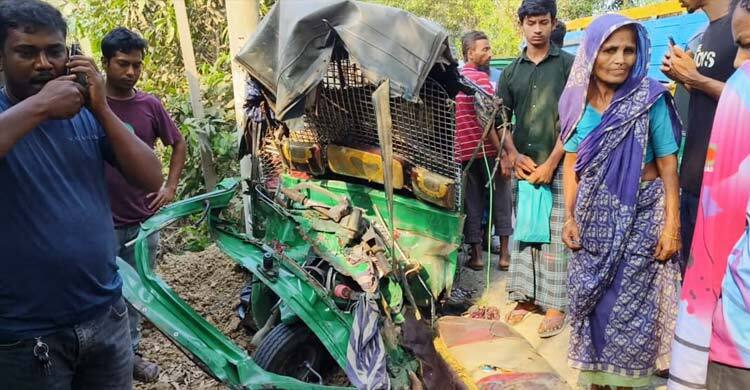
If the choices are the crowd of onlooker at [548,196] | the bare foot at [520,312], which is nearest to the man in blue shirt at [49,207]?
the crowd of onlooker at [548,196]

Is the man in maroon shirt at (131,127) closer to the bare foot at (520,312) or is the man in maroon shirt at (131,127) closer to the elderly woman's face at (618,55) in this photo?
the bare foot at (520,312)

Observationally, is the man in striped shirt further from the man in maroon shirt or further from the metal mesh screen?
the man in maroon shirt

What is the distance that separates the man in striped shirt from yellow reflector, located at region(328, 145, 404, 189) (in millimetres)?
1002

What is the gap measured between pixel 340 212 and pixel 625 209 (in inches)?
60.8

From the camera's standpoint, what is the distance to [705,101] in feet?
8.82

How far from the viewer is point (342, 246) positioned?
3076mm

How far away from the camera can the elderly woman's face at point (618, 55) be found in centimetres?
243

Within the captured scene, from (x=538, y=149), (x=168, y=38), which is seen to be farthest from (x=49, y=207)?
(x=168, y=38)

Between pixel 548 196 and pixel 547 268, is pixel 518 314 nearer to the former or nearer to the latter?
pixel 547 268

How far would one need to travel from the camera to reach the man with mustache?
2621 millimetres

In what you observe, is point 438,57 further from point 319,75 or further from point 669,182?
point 669,182

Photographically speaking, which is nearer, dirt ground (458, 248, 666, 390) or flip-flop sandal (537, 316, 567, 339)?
dirt ground (458, 248, 666, 390)

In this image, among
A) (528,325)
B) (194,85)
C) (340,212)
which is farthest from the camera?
(194,85)

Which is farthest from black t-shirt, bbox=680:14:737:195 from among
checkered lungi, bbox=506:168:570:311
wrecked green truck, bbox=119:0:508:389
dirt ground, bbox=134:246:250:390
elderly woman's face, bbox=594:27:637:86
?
dirt ground, bbox=134:246:250:390
